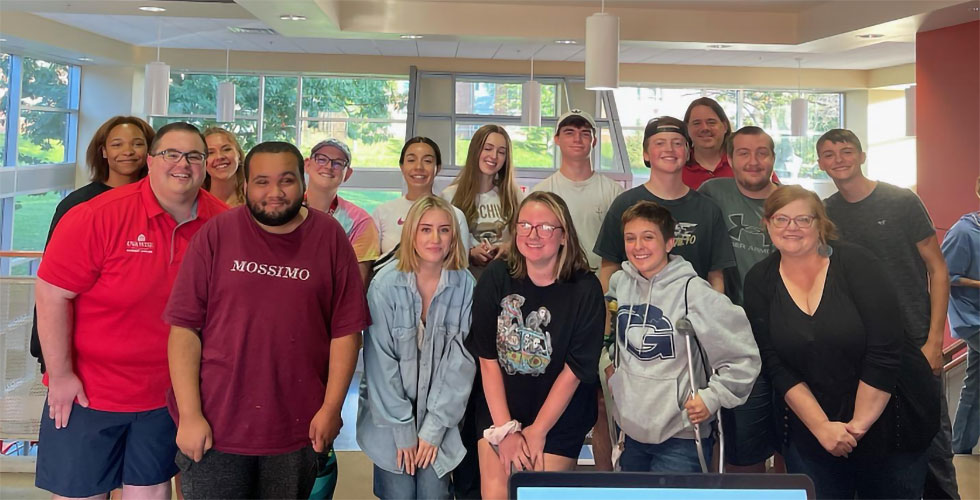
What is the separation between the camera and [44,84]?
995cm

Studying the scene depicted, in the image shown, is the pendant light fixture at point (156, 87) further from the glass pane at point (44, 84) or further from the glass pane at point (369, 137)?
the glass pane at point (369, 137)

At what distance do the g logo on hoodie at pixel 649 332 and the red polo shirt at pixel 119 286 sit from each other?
1.40 meters

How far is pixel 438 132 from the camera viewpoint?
1075cm

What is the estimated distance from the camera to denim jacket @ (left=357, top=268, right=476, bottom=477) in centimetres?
249

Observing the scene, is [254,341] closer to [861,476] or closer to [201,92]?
[861,476]

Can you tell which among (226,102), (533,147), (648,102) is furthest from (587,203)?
(648,102)

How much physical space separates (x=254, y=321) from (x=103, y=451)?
26.3 inches

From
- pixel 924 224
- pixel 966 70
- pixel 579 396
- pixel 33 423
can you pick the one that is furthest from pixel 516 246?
pixel 966 70

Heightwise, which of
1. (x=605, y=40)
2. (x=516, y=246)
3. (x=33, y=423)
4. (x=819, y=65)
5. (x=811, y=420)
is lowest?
(x=33, y=423)

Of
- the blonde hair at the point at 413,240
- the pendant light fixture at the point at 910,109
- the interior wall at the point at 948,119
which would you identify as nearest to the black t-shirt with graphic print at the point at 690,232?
the blonde hair at the point at 413,240

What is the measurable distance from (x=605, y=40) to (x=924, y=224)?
7.40 ft

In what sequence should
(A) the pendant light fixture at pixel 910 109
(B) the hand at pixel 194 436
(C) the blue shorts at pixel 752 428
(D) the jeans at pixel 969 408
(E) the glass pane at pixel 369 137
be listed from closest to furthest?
1. (B) the hand at pixel 194 436
2. (C) the blue shorts at pixel 752 428
3. (D) the jeans at pixel 969 408
4. (A) the pendant light fixture at pixel 910 109
5. (E) the glass pane at pixel 369 137

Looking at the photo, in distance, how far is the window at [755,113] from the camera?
12523mm

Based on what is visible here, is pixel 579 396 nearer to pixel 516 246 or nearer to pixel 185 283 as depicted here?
pixel 516 246
